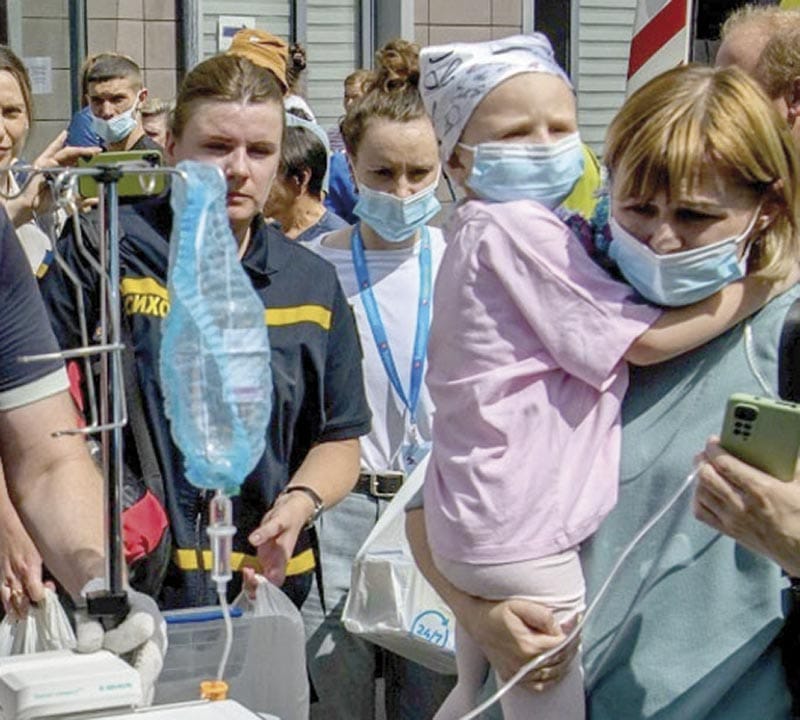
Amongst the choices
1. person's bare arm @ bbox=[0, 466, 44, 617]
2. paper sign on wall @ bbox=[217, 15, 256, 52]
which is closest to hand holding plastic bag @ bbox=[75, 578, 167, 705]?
person's bare arm @ bbox=[0, 466, 44, 617]

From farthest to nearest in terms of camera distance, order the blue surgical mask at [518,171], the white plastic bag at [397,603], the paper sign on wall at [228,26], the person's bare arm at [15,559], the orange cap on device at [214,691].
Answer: the paper sign on wall at [228,26], the white plastic bag at [397,603], the person's bare arm at [15,559], the blue surgical mask at [518,171], the orange cap on device at [214,691]

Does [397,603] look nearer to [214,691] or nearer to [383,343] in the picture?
[383,343]

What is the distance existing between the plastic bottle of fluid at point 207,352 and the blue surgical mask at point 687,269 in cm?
54

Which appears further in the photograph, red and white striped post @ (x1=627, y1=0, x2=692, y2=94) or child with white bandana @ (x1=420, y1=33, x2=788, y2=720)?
red and white striped post @ (x1=627, y1=0, x2=692, y2=94)

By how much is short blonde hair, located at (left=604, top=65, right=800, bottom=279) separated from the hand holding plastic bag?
842 millimetres

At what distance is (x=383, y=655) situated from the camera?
4.70 meters

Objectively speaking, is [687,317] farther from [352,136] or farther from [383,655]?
[352,136]

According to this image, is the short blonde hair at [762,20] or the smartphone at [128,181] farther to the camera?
the short blonde hair at [762,20]

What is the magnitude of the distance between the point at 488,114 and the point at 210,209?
668 mm

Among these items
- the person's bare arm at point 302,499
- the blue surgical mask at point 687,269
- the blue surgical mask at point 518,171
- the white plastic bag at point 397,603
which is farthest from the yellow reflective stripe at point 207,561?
the blue surgical mask at point 687,269

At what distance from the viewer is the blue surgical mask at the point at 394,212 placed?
4.91 metres

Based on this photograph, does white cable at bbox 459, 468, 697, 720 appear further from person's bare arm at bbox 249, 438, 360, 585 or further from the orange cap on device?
person's bare arm at bbox 249, 438, 360, 585

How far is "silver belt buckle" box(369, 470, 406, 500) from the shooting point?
15.3 ft

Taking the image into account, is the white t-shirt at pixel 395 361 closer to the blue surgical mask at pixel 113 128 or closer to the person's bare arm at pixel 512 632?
the person's bare arm at pixel 512 632
